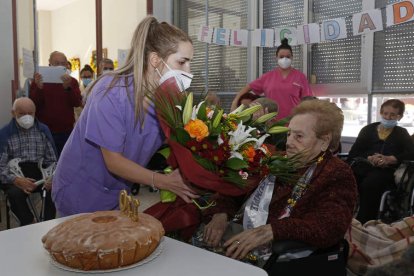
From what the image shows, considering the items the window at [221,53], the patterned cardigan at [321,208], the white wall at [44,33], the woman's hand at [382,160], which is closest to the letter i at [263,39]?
the window at [221,53]

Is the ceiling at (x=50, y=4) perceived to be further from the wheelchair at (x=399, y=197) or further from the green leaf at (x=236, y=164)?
the green leaf at (x=236, y=164)

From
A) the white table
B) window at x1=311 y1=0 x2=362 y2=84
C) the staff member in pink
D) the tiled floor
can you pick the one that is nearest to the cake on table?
the white table

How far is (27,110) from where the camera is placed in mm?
3338

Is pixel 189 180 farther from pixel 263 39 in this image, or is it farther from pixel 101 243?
pixel 263 39

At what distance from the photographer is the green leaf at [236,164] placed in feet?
3.90

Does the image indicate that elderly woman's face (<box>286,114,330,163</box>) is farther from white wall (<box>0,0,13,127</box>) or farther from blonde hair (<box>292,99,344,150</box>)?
white wall (<box>0,0,13,127</box>)

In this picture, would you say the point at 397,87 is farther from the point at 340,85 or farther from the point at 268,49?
the point at 268,49

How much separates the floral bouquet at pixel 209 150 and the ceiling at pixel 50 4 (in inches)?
326

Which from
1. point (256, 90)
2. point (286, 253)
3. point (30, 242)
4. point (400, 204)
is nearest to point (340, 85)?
point (256, 90)

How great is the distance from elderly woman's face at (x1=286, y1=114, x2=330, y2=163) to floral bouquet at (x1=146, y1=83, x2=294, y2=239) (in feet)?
1.27

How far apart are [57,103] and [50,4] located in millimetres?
5642

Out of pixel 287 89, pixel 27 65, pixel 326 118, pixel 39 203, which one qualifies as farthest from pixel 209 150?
pixel 27 65

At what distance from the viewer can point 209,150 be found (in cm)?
118

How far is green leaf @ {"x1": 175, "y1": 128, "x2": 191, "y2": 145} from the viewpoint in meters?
1.20
